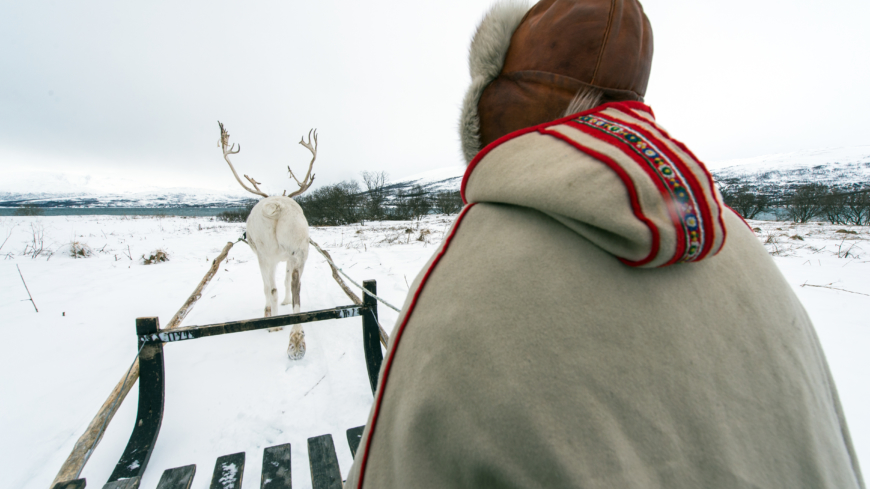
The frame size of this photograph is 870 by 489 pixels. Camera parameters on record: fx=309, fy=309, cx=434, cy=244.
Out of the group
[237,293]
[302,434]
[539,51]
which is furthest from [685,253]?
[237,293]

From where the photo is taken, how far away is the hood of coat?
492 mm

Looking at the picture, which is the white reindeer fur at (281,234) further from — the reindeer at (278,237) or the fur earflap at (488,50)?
the fur earflap at (488,50)

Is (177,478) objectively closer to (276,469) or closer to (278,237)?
(276,469)

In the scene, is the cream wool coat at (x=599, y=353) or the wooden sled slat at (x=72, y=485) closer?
the cream wool coat at (x=599, y=353)

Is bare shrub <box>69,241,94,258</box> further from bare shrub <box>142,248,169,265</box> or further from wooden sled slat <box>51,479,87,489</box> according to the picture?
wooden sled slat <box>51,479,87,489</box>

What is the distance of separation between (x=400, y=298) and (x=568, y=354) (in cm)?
480

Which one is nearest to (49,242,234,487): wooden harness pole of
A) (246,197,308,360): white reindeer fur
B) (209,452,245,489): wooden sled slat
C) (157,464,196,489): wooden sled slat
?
(157,464,196,489): wooden sled slat

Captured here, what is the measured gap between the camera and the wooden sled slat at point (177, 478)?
177cm

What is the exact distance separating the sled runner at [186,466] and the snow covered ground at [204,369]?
0.50 feet

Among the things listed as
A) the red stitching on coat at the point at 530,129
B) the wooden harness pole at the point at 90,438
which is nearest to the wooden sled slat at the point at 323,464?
the wooden harness pole at the point at 90,438

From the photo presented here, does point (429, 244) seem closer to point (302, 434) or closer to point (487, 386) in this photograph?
point (302, 434)

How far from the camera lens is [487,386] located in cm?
53

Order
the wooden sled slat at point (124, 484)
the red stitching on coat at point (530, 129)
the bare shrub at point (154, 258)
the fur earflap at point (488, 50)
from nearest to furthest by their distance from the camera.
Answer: the red stitching on coat at point (530, 129) → the fur earflap at point (488, 50) → the wooden sled slat at point (124, 484) → the bare shrub at point (154, 258)

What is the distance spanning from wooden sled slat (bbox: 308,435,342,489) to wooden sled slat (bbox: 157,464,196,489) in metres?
0.66
